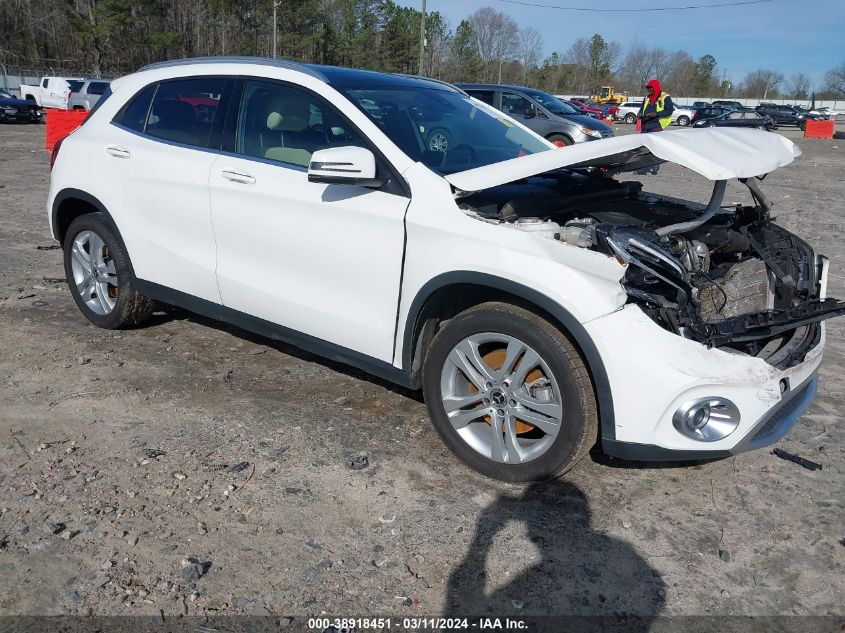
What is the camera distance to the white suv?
9.54 ft

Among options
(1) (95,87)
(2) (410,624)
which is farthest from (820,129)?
(2) (410,624)

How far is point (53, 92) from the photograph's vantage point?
3088 centimetres

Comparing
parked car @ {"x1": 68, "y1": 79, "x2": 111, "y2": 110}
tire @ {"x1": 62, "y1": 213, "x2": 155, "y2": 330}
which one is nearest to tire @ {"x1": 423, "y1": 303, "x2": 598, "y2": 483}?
tire @ {"x1": 62, "y1": 213, "x2": 155, "y2": 330}

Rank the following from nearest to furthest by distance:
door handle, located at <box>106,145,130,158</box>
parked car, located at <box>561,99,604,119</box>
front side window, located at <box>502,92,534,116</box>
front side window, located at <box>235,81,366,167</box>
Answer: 1. front side window, located at <box>235,81,366,167</box>
2. door handle, located at <box>106,145,130,158</box>
3. front side window, located at <box>502,92,534,116</box>
4. parked car, located at <box>561,99,604,119</box>

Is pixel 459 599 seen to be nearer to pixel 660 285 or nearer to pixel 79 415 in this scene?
pixel 660 285

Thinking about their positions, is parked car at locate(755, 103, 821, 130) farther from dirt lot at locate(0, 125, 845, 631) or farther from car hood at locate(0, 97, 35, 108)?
dirt lot at locate(0, 125, 845, 631)

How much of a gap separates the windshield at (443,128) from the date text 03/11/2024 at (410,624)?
2.06m

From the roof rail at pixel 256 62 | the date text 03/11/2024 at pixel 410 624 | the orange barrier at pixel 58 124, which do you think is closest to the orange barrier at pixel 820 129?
the orange barrier at pixel 58 124

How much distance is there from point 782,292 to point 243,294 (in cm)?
288

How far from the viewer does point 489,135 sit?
14.1ft

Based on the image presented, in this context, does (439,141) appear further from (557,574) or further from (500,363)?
(557,574)

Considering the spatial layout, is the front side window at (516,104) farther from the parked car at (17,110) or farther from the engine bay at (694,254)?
the parked car at (17,110)

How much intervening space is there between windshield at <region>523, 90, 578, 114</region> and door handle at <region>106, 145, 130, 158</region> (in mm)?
14397

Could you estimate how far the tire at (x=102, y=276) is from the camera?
480 centimetres
